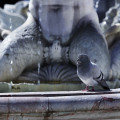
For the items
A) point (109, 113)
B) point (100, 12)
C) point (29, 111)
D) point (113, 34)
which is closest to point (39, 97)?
point (29, 111)

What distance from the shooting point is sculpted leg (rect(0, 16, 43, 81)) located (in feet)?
14.1

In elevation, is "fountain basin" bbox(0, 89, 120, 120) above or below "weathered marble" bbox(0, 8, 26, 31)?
above

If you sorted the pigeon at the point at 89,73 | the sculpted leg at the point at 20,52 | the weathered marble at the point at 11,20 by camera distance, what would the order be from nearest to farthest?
the pigeon at the point at 89,73 → the sculpted leg at the point at 20,52 → the weathered marble at the point at 11,20

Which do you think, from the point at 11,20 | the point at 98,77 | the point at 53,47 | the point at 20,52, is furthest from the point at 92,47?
the point at 11,20

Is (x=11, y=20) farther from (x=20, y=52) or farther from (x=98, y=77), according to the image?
(x=98, y=77)

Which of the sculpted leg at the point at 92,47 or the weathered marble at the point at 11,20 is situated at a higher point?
the sculpted leg at the point at 92,47

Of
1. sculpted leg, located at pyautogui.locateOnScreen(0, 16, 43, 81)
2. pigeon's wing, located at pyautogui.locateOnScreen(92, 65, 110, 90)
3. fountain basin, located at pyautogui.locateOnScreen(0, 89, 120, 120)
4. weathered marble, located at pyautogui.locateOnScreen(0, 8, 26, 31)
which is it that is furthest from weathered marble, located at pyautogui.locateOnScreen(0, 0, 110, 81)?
weathered marble, located at pyautogui.locateOnScreen(0, 8, 26, 31)

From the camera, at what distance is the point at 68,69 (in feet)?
14.8

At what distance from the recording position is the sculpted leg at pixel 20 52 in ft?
14.1

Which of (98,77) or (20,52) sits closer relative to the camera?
(98,77)

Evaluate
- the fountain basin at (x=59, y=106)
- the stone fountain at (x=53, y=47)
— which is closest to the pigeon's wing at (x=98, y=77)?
the fountain basin at (x=59, y=106)

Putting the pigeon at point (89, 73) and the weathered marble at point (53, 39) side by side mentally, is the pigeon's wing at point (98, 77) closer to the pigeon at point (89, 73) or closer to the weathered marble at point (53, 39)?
the pigeon at point (89, 73)

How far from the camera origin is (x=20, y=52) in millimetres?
4406

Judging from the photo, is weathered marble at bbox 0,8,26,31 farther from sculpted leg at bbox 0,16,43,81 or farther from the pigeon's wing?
the pigeon's wing
